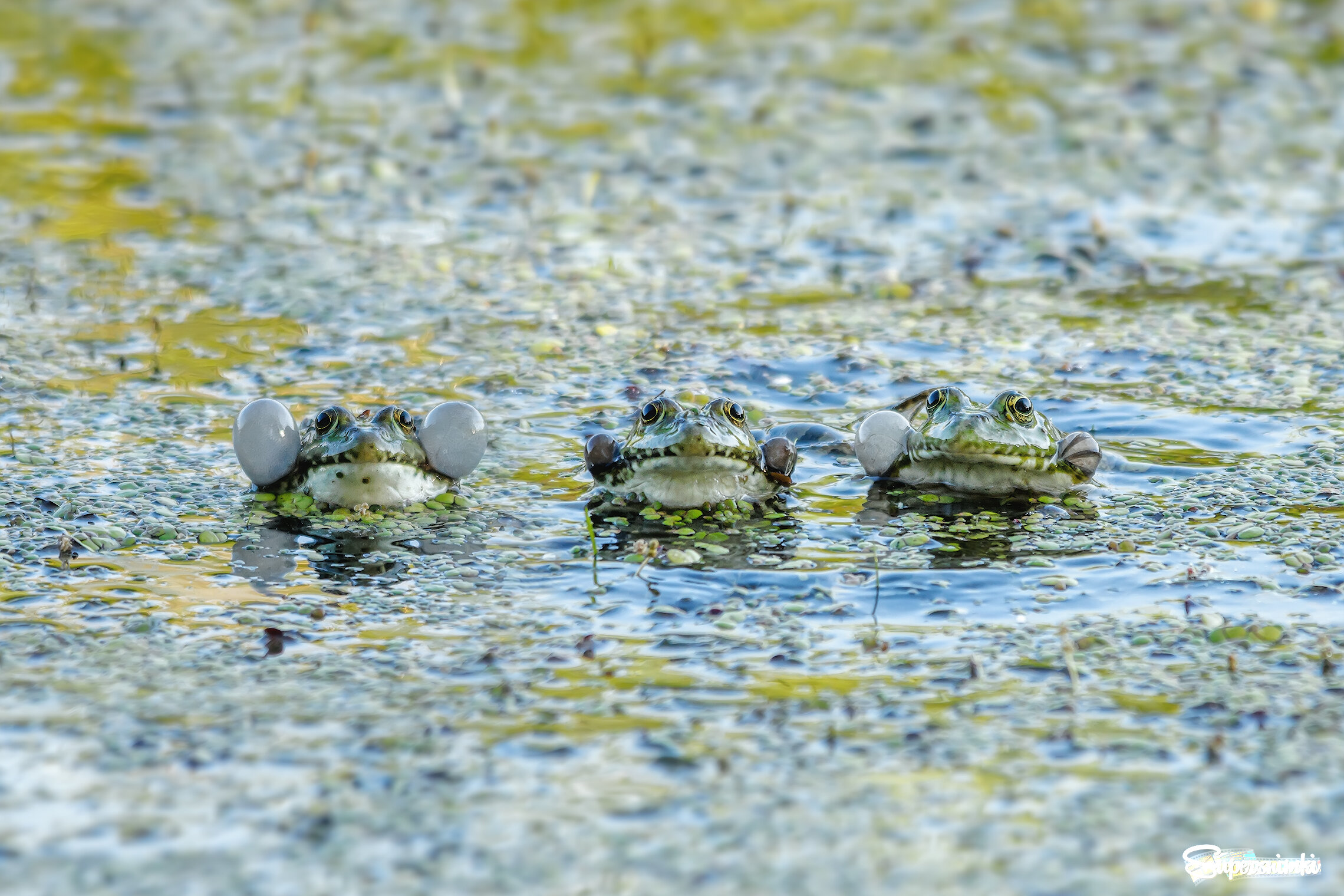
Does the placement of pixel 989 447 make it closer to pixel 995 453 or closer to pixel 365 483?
pixel 995 453

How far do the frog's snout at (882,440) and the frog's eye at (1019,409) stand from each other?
560mm

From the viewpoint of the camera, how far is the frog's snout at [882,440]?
8562 millimetres

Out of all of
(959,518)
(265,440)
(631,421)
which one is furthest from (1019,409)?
(265,440)

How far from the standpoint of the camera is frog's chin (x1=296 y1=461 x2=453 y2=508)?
7914 millimetres

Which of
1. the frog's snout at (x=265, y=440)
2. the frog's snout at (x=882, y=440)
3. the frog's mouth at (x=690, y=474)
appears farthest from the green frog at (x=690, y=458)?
the frog's snout at (x=265, y=440)

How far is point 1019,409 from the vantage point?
8.30m

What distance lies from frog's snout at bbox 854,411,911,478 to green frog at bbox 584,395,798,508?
1.66 ft

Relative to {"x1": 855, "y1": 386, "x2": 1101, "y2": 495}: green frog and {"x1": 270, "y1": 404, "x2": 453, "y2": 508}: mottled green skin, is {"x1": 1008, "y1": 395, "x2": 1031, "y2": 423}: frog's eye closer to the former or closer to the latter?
{"x1": 855, "y1": 386, "x2": 1101, "y2": 495}: green frog

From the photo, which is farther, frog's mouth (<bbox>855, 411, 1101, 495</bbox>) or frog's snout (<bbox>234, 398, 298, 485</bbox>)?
frog's mouth (<bbox>855, 411, 1101, 495</bbox>)

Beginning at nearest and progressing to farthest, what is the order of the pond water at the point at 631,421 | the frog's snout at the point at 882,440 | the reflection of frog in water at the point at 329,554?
1. the pond water at the point at 631,421
2. the reflection of frog in water at the point at 329,554
3. the frog's snout at the point at 882,440

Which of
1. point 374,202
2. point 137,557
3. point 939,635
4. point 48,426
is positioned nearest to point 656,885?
point 939,635

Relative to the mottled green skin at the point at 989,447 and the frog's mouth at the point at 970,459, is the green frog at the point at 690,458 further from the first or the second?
the mottled green skin at the point at 989,447

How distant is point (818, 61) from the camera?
56.5 feet

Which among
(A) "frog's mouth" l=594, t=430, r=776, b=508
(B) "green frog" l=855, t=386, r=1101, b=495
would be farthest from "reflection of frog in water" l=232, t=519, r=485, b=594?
(B) "green frog" l=855, t=386, r=1101, b=495
